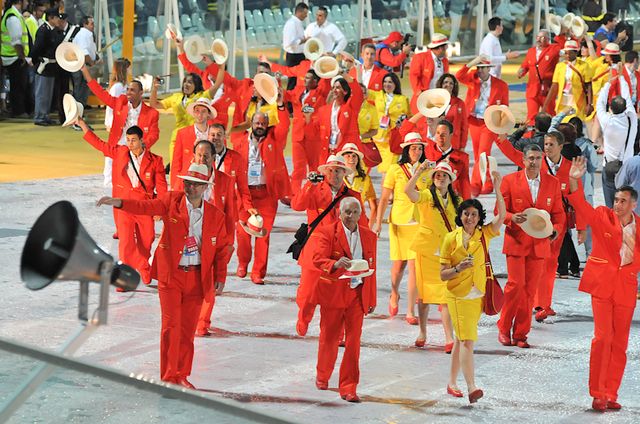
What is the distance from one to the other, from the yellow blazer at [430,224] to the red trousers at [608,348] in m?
1.61

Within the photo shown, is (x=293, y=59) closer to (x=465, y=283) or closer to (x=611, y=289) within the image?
(x=465, y=283)

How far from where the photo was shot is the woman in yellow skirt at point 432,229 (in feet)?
36.5

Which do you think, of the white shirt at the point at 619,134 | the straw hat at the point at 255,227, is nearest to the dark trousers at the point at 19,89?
the white shirt at the point at 619,134

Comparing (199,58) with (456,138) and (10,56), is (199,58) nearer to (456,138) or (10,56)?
(456,138)

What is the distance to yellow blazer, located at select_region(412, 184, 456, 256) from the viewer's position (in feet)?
36.6

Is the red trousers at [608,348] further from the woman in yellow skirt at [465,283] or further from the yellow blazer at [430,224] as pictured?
the yellow blazer at [430,224]

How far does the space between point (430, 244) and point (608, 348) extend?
6.05ft

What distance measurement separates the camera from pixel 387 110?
17.5 m

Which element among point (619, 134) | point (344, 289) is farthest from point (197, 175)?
point (619, 134)

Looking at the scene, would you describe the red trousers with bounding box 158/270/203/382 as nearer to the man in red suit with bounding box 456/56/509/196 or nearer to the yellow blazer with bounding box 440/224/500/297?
the yellow blazer with bounding box 440/224/500/297

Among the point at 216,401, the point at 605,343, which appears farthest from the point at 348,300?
the point at 216,401

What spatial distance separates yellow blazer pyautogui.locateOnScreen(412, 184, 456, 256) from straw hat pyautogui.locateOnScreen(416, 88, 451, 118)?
3.69 metres

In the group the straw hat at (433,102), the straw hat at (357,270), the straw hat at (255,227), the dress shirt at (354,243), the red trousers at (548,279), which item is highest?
the straw hat at (433,102)

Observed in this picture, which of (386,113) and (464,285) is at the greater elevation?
(386,113)
